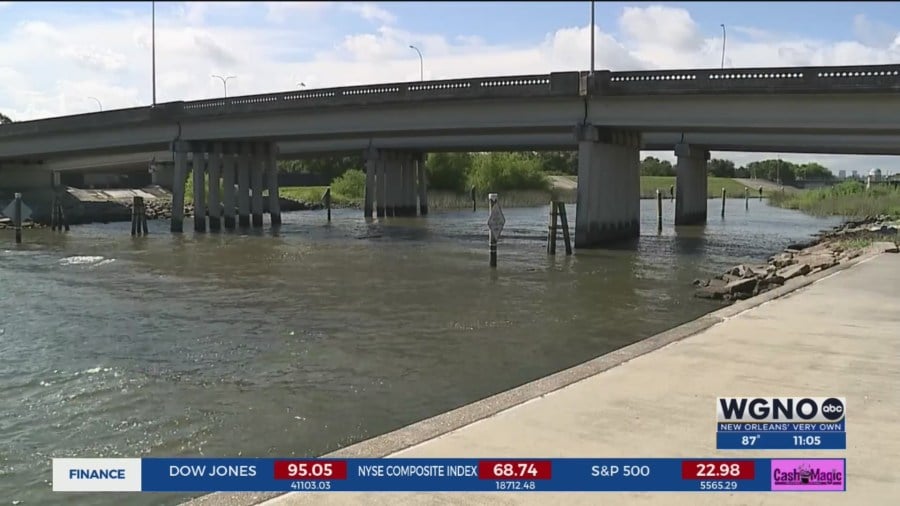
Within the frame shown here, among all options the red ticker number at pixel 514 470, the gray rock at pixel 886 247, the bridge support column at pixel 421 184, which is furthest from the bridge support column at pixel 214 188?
the red ticker number at pixel 514 470

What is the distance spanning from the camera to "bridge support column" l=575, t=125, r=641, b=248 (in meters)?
33.9

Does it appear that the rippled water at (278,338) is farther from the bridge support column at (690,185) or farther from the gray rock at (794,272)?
the bridge support column at (690,185)

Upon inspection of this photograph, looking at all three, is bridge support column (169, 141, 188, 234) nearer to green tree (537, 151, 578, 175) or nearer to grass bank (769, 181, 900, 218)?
grass bank (769, 181, 900, 218)

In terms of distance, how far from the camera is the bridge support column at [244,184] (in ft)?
168

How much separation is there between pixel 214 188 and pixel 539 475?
47188 millimetres

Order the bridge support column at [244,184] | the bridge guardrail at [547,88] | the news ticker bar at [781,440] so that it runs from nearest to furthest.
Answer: the news ticker bar at [781,440] → the bridge guardrail at [547,88] → the bridge support column at [244,184]

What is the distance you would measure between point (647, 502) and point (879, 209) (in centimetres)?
6244

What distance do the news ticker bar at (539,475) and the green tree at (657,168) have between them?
516 ft

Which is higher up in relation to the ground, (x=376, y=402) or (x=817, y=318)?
(x=817, y=318)

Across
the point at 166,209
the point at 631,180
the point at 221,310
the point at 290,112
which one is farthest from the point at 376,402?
the point at 166,209

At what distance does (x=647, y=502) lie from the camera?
4.86 m

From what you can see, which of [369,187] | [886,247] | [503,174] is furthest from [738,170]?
[886,247]

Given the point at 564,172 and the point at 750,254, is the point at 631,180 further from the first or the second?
the point at 564,172

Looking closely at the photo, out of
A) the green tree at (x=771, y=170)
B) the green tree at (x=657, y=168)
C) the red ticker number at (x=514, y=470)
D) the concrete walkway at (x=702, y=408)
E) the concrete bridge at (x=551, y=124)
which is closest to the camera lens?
the concrete walkway at (x=702, y=408)
